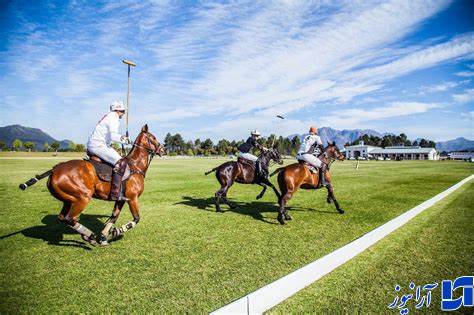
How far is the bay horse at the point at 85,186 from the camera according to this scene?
6.15m

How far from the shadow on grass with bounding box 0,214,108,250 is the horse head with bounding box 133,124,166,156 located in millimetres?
2858

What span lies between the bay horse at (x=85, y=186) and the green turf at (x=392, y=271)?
4.66 metres

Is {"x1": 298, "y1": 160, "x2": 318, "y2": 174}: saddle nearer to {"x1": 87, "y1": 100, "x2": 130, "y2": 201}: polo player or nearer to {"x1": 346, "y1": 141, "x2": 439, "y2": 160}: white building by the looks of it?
{"x1": 87, "y1": 100, "x2": 130, "y2": 201}: polo player

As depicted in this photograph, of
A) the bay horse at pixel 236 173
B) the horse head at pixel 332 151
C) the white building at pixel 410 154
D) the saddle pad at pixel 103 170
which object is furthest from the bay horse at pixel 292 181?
the white building at pixel 410 154

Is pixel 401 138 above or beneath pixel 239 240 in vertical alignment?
above

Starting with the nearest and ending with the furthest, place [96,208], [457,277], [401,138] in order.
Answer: [457,277] → [96,208] → [401,138]

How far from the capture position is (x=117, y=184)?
22.4ft

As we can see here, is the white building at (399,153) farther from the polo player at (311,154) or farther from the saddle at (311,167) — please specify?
the saddle at (311,167)

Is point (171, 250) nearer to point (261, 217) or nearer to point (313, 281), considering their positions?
point (313, 281)

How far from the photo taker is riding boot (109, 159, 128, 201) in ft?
22.3

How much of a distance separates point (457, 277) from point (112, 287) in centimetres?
607

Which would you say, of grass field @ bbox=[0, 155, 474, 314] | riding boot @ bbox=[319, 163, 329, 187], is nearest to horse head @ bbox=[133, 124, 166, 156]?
grass field @ bbox=[0, 155, 474, 314]

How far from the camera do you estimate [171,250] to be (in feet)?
20.7

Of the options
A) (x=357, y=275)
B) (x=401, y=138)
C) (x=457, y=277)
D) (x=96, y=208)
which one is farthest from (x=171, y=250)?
(x=401, y=138)
